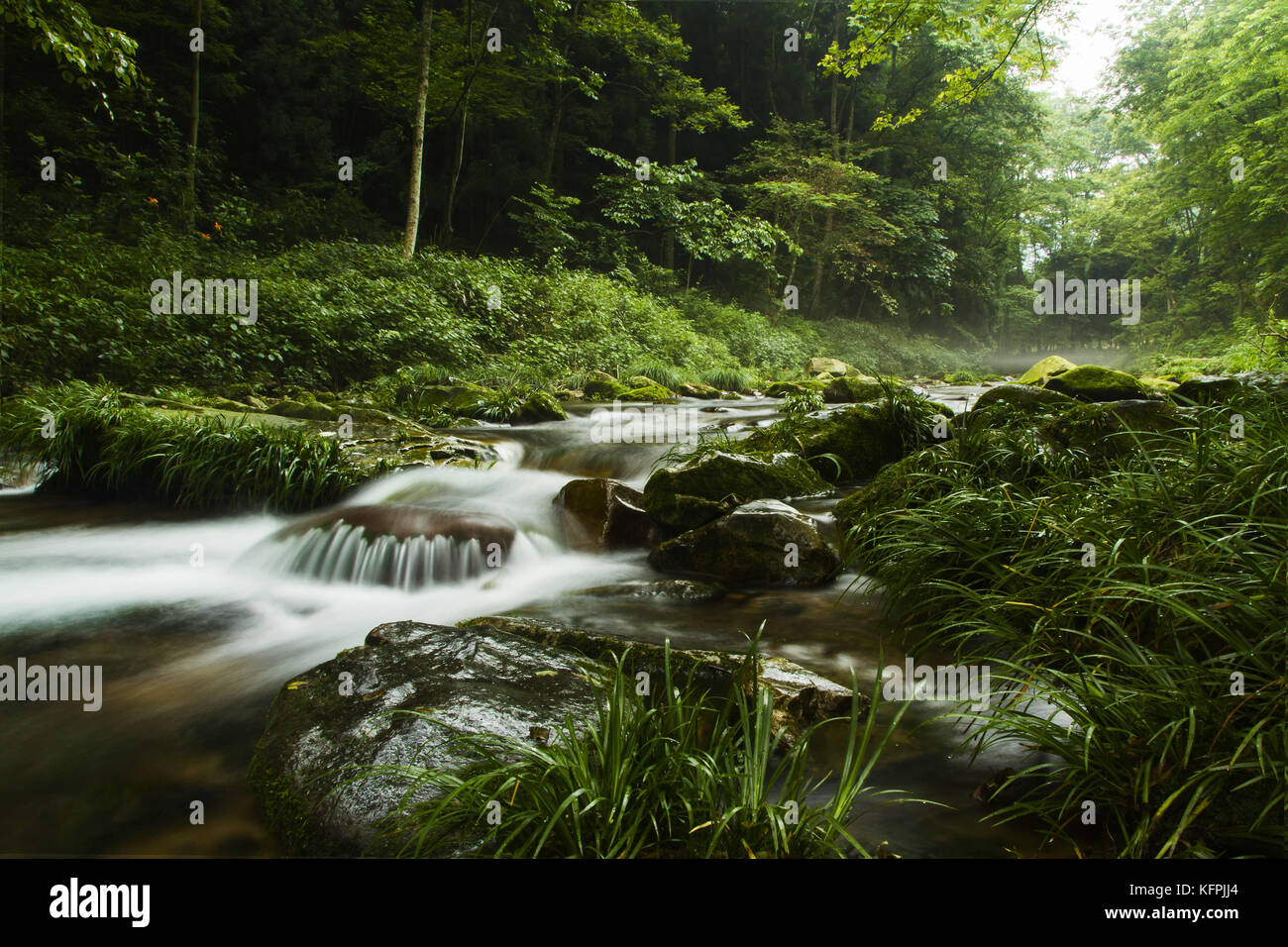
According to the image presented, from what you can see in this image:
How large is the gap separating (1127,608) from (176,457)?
738cm

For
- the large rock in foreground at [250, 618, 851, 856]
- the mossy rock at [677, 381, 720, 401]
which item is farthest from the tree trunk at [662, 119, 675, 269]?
the large rock in foreground at [250, 618, 851, 856]

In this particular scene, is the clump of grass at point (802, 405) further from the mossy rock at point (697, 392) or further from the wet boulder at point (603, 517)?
the mossy rock at point (697, 392)

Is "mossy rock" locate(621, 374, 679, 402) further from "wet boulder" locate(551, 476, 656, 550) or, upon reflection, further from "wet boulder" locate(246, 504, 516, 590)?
"wet boulder" locate(246, 504, 516, 590)

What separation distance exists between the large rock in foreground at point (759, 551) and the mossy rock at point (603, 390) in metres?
8.30

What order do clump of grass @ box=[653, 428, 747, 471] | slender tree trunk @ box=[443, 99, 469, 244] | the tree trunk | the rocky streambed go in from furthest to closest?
1. the tree trunk
2. slender tree trunk @ box=[443, 99, 469, 244]
3. clump of grass @ box=[653, 428, 747, 471]
4. the rocky streambed

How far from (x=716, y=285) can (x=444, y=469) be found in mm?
21321

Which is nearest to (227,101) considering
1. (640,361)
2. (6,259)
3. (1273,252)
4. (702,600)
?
(6,259)

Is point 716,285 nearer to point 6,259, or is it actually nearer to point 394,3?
point 394,3

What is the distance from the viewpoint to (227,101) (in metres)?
18.1

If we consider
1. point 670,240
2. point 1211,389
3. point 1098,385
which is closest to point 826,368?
point 670,240

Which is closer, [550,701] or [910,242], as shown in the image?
[550,701]

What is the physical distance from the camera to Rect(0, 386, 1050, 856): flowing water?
2.26m

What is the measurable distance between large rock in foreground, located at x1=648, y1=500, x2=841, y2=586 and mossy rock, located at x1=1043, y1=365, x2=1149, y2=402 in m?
4.25

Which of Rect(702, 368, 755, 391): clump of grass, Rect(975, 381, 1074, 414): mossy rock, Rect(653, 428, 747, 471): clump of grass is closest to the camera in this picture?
Rect(975, 381, 1074, 414): mossy rock
